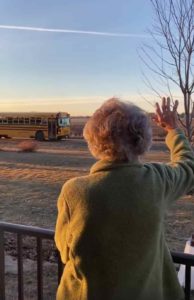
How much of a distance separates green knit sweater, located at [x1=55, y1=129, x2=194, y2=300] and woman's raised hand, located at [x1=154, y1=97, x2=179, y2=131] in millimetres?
450

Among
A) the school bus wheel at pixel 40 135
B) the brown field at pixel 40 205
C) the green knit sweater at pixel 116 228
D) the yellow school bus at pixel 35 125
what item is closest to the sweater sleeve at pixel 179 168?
the green knit sweater at pixel 116 228

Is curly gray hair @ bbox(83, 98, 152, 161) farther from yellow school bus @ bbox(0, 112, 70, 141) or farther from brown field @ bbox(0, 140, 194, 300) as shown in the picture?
yellow school bus @ bbox(0, 112, 70, 141)

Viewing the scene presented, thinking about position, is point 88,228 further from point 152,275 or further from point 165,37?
point 165,37

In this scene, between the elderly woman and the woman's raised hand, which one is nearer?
the elderly woman

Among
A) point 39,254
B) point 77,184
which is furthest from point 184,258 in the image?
point 39,254

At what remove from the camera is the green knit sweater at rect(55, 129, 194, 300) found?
1.95m

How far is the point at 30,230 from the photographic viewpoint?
2.88 meters

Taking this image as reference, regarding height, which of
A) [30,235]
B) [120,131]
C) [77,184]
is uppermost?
[120,131]

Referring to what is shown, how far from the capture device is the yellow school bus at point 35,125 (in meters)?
40.2

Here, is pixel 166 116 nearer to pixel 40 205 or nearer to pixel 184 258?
pixel 184 258

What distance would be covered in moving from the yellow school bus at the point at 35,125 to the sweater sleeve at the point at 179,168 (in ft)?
125

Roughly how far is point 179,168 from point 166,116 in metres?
0.41

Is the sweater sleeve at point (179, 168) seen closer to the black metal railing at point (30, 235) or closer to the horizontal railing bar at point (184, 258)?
the horizontal railing bar at point (184, 258)

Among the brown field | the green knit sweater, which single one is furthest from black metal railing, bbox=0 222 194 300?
the brown field
